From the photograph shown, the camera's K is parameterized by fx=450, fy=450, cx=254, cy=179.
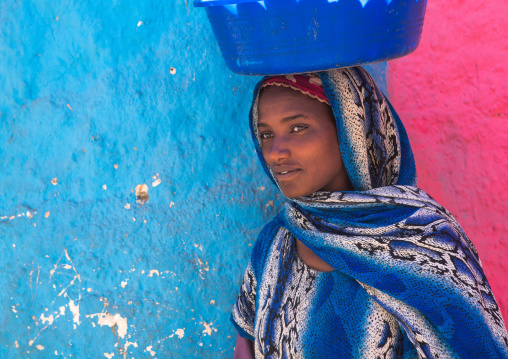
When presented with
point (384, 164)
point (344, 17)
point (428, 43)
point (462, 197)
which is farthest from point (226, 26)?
point (462, 197)

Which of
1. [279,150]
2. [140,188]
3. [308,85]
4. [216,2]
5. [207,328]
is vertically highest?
[216,2]

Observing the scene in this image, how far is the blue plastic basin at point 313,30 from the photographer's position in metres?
1.00

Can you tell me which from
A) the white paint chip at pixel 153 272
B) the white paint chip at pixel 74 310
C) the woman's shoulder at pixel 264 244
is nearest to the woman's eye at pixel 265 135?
the woman's shoulder at pixel 264 244

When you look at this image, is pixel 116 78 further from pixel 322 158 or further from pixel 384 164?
pixel 384 164

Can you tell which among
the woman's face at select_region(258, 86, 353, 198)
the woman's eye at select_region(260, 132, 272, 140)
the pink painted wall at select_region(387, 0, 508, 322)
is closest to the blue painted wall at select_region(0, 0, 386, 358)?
the woman's eye at select_region(260, 132, 272, 140)

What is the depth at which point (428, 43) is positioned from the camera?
6.24ft

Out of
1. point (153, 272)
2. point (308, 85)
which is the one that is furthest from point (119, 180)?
point (308, 85)

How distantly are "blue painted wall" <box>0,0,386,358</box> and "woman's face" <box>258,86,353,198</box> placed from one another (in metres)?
0.46

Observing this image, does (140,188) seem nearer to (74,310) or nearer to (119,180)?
(119,180)

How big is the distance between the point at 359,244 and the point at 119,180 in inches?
37.2

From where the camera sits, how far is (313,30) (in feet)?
3.32

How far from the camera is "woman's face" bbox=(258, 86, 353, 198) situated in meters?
1.33

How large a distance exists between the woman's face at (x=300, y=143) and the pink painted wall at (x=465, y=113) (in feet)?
2.49

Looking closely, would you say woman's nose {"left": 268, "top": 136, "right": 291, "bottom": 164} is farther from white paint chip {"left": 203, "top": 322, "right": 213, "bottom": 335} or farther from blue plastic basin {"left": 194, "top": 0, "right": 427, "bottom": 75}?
white paint chip {"left": 203, "top": 322, "right": 213, "bottom": 335}
